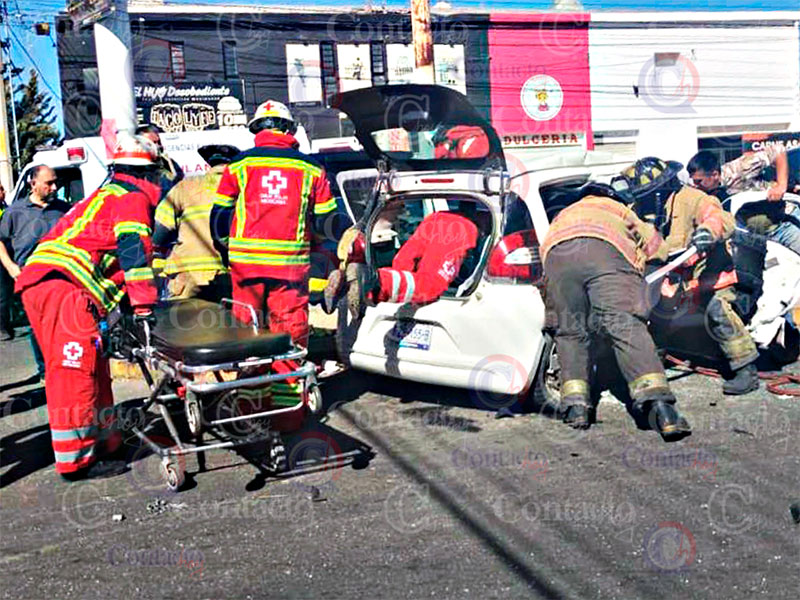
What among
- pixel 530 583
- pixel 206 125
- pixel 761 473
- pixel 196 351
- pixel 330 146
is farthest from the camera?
pixel 206 125

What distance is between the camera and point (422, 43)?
14.9 metres

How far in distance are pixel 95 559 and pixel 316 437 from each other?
2.06m

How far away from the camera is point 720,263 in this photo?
7.15 meters

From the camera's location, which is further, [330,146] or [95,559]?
[330,146]

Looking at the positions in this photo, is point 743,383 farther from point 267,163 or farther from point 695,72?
point 695,72

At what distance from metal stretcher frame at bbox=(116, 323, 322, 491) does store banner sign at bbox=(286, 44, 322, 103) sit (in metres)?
26.5

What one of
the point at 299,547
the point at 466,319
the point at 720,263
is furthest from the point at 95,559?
the point at 720,263

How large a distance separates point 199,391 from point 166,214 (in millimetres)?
2102

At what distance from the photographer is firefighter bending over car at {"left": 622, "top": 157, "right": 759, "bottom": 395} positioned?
6.95 metres

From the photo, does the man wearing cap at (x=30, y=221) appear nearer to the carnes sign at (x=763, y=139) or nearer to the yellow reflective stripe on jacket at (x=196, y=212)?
the yellow reflective stripe on jacket at (x=196, y=212)

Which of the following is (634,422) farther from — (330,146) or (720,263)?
(330,146)

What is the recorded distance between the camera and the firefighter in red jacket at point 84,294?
5496 mm

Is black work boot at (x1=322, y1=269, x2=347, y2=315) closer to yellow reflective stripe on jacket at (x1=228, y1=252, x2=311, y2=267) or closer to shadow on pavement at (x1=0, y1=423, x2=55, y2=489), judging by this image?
yellow reflective stripe on jacket at (x1=228, y1=252, x2=311, y2=267)

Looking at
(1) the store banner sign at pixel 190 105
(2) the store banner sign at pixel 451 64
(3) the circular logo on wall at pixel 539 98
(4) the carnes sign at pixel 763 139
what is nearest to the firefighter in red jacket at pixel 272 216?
(1) the store banner sign at pixel 190 105
